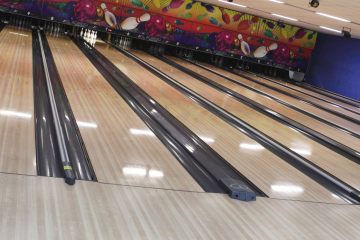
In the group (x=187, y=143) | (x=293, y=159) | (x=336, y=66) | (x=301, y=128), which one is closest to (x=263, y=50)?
(x=336, y=66)

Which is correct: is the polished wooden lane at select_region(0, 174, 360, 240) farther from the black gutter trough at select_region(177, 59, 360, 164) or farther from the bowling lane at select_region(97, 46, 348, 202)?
the black gutter trough at select_region(177, 59, 360, 164)

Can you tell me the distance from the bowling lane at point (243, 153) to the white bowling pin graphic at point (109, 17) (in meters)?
4.46

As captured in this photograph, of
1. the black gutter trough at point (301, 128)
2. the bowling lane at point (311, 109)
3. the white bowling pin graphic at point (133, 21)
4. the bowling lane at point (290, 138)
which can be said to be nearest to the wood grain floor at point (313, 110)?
the bowling lane at point (311, 109)

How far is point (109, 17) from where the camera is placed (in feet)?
35.5

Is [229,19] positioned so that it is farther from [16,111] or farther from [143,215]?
[143,215]

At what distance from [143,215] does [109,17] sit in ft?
29.4

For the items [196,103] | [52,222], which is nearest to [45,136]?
[52,222]

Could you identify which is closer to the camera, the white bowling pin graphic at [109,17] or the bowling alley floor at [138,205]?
the bowling alley floor at [138,205]

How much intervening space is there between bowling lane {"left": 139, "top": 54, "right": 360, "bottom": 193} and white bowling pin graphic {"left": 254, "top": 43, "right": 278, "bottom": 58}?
5.05 m

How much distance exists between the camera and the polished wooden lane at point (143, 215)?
7.16ft

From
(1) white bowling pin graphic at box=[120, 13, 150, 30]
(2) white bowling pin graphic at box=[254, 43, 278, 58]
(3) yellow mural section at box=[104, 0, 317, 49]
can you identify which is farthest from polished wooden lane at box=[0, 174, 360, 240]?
(2) white bowling pin graphic at box=[254, 43, 278, 58]

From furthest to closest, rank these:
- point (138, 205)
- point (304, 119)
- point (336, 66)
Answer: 1. point (336, 66)
2. point (304, 119)
3. point (138, 205)

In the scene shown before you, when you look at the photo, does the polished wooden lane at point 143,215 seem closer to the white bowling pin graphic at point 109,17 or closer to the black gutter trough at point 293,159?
the black gutter trough at point 293,159

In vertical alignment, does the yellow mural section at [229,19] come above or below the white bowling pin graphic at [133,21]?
above
